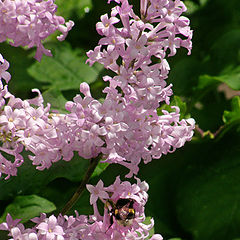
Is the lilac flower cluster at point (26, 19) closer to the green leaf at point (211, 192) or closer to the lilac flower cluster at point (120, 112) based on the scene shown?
the lilac flower cluster at point (120, 112)

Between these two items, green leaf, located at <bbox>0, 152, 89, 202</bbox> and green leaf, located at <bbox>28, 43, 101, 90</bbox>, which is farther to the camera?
green leaf, located at <bbox>28, 43, 101, 90</bbox>

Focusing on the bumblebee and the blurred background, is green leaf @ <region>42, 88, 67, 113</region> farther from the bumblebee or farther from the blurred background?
the bumblebee

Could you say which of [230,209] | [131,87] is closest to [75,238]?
[131,87]

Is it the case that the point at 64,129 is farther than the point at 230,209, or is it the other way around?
the point at 230,209

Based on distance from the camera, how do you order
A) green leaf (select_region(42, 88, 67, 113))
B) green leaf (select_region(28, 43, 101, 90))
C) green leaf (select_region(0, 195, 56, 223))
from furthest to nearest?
green leaf (select_region(28, 43, 101, 90)), green leaf (select_region(42, 88, 67, 113)), green leaf (select_region(0, 195, 56, 223))

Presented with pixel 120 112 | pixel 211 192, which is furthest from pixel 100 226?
pixel 211 192

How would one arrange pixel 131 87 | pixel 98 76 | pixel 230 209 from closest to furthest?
pixel 131 87 → pixel 230 209 → pixel 98 76

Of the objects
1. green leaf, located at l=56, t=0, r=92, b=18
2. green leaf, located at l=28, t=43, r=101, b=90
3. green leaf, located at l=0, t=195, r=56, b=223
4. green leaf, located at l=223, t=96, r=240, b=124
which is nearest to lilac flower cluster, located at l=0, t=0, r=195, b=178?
green leaf, located at l=0, t=195, r=56, b=223

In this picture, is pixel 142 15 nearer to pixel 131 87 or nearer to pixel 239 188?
pixel 131 87
